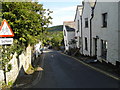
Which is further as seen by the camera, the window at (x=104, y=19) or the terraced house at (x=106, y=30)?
the window at (x=104, y=19)

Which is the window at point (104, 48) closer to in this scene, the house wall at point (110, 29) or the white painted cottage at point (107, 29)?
the white painted cottage at point (107, 29)

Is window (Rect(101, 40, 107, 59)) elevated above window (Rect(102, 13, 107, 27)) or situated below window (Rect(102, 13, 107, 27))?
below

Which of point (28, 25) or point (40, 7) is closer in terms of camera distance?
point (28, 25)

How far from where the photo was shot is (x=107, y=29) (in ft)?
51.9

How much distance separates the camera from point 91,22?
21.7 meters

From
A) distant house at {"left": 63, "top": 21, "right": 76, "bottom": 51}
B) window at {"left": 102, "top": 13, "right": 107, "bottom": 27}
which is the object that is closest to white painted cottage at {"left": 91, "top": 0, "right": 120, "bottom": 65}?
window at {"left": 102, "top": 13, "right": 107, "bottom": 27}

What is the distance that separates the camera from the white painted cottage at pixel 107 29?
45.5ft

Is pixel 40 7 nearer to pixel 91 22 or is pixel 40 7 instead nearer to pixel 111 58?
pixel 111 58

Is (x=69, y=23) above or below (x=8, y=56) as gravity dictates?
above

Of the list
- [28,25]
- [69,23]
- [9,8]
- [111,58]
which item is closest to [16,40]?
[28,25]

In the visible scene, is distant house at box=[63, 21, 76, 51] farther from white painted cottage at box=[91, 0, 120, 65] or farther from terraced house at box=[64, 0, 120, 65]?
white painted cottage at box=[91, 0, 120, 65]

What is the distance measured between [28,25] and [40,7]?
443 cm

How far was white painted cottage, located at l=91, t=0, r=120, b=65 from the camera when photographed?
13859 mm

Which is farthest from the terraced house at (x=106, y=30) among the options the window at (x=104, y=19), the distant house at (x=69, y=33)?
the distant house at (x=69, y=33)
